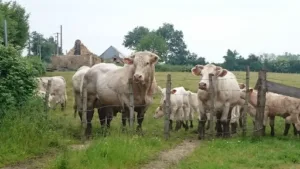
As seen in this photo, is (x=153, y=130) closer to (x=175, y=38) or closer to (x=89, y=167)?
(x=89, y=167)

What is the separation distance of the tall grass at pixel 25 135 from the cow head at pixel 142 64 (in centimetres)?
293

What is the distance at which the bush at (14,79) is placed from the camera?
44.0 feet

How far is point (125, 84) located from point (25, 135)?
3.97m

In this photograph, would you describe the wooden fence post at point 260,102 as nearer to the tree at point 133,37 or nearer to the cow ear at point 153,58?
the cow ear at point 153,58

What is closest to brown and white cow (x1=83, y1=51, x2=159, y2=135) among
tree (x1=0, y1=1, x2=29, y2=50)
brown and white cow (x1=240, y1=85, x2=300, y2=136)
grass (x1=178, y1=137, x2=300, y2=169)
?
grass (x1=178, y1=137, x2=300, y2=169)

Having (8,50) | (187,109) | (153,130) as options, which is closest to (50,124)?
(8,50)

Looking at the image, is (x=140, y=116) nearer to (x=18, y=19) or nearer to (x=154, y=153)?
(x=154, y=153)

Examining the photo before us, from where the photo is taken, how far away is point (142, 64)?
14.7m

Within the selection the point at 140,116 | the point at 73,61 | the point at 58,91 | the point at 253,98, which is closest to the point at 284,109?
the point at 253,98

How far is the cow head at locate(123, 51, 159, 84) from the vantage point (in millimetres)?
14354

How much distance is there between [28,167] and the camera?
1057 centimetres

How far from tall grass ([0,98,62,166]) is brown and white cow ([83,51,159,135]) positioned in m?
2.42

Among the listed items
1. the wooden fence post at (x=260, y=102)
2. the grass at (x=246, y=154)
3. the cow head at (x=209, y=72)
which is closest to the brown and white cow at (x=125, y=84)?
the cow head at (x=209, y=72)

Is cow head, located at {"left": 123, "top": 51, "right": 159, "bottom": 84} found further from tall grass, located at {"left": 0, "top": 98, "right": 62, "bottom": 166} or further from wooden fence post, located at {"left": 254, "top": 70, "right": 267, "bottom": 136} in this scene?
wooden fence post, located at {"left": 254, "top": 70, "right": 267, "bottom": 136}
